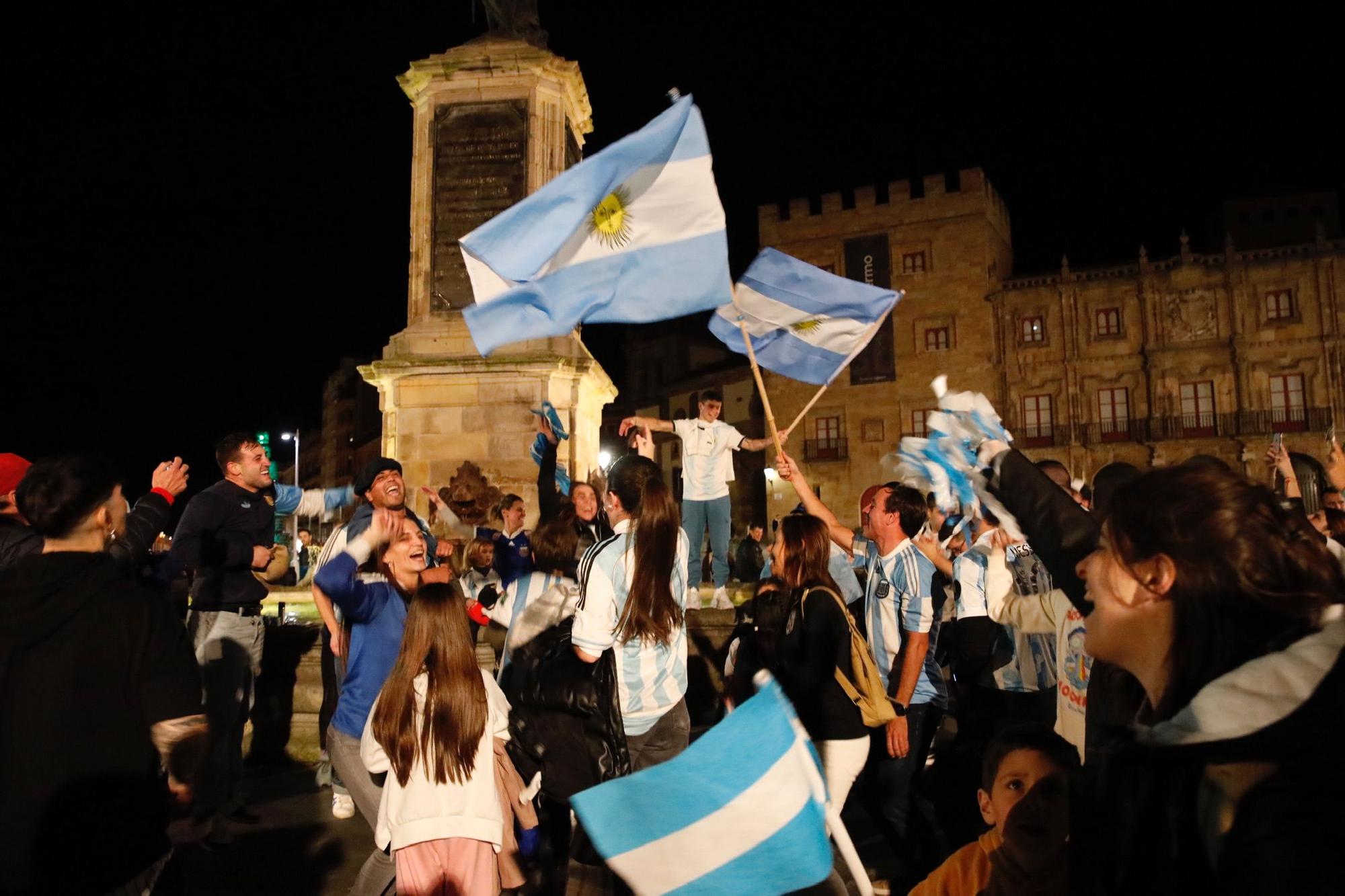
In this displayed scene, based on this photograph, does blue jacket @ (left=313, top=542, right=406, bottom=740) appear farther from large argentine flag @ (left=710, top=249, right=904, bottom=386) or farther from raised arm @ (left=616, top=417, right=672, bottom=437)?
large argentine flag @ (left=710, top=249, right=904, bottom=386)

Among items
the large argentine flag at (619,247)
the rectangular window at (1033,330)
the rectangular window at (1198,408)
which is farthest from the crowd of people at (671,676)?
the rectangular window at (1033,330)

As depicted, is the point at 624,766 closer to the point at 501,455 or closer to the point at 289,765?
the point at 289,765

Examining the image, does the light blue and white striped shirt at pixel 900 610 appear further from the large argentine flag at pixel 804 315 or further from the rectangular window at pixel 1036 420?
the rectangular window at pixel 1036 420

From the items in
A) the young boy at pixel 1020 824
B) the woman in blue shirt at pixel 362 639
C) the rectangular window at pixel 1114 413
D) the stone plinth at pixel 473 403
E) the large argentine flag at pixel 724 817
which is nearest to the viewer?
the large argentine flag at pixel 724 817

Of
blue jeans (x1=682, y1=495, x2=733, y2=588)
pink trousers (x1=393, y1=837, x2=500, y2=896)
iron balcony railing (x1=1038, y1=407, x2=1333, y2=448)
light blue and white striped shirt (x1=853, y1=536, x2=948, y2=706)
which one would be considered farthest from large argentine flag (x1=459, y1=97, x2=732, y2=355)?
iron balcony railing (x1=1038, y1=407, x2=1333, y2=448)

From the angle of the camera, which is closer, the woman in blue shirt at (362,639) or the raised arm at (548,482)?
the woman in blue shirt at (362,639)

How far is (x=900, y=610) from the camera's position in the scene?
4523 millimetres

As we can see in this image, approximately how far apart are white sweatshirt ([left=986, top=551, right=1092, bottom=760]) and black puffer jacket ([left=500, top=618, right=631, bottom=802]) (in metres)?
1.77

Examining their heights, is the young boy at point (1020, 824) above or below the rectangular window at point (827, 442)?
below

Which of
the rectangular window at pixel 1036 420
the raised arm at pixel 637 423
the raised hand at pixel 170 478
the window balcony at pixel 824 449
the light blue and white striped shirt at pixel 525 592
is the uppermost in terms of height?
the rectangular window at pixel 1036 420

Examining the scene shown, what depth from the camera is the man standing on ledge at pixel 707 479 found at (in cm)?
861

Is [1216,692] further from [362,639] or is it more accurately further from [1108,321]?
[1108,321]

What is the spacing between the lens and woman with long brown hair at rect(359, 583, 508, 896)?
3434 millimetres

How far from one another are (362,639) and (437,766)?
0.95 m
